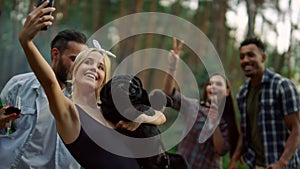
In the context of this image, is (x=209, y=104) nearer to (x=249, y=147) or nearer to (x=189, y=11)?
(x=249, y=147)

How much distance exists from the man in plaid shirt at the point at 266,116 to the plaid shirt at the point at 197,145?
263 millimetres

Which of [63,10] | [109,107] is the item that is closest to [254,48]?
[109,107]

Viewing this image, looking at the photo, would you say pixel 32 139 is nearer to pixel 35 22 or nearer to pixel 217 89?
pixel 35 22

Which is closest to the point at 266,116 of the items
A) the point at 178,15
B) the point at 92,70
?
the point at 92,70

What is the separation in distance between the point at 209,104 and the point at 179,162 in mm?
1891

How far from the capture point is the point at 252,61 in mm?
4453

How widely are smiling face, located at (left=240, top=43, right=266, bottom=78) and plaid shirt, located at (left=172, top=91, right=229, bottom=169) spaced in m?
0.50

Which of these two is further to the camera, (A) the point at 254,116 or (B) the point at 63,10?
(B) the point at 63,10

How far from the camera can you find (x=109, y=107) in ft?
7.29

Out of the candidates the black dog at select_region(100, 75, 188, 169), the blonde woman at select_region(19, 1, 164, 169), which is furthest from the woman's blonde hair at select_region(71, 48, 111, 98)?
the black dog at select_region(100, 75, 188, 169)

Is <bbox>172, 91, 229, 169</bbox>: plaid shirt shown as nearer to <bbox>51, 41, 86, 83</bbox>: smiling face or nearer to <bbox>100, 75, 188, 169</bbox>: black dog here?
<bbox>51, 41, 86, 83</bbox>: smiling face

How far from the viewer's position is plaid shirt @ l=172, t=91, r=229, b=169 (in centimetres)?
429

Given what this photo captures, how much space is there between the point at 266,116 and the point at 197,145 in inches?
24.7

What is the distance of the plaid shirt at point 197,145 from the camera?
14.1ft
